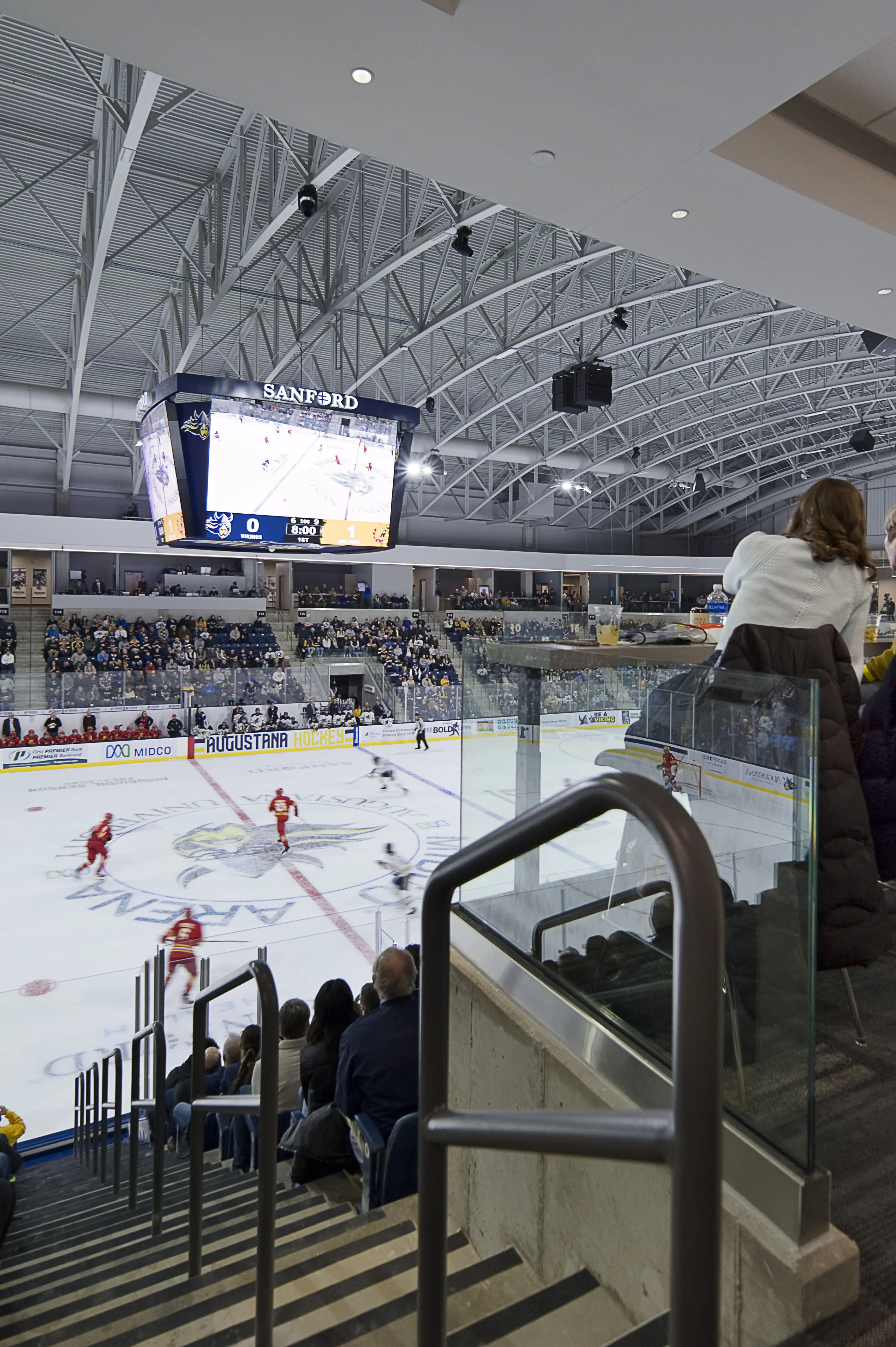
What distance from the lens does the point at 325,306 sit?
13398mm

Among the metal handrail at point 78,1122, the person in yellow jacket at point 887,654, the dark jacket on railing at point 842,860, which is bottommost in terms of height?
the metal handrail at point 78,1122

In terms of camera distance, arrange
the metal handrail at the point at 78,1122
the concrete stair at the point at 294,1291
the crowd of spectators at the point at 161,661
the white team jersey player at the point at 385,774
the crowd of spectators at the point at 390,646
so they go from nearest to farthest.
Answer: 1. the concrete stair at the point at 294,1291
2. the metal handrail at the point at 78,1122
3. the white team jersey player at the point at 385,774
4. the crowd of spectators at the point at 161,661
5. the crowd of spectators at the point at 390,646

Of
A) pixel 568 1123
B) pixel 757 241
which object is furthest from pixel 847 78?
pixel 568 1123

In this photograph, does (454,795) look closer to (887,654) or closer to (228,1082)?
(228,1082)

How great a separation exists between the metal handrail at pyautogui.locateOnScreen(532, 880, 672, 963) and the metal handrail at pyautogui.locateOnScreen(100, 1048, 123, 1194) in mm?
3558

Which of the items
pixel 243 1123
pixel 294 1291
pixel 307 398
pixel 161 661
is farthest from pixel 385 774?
pixel 294 1291

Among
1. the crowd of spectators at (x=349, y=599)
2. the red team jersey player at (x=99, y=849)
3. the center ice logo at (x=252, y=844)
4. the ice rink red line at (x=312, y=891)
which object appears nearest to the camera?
the ice rink red line at (x=312, y=891)

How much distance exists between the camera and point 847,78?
14.2 feet

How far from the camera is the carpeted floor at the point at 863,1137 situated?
1.48 metres

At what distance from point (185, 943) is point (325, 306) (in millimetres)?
9713

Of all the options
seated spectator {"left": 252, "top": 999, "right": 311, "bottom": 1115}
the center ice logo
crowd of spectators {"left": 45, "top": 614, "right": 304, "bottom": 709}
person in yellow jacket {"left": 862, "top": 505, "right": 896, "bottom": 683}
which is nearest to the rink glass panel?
person in yellow jacket {"left": 862, "top": 505, "right": 896, "bottom": 683}

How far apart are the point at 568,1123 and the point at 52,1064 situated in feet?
24.2

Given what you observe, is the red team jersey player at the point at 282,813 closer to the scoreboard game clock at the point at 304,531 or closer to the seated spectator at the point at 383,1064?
the scoreboard game clock at the point at 304,531

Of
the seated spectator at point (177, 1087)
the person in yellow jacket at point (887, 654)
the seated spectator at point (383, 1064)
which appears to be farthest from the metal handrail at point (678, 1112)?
the seated spectator at point (177, 1087)
